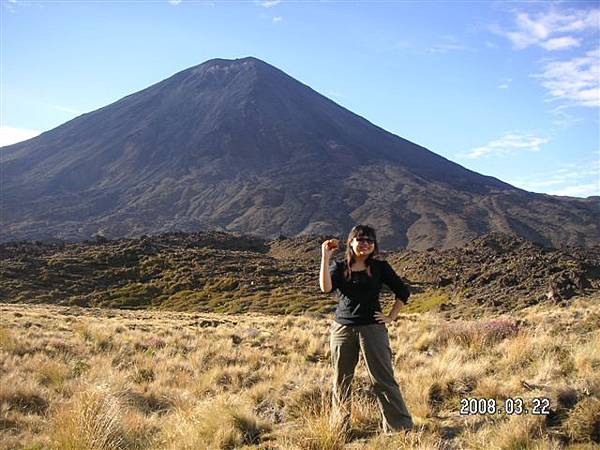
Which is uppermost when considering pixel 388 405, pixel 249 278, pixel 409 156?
pixel 409 156

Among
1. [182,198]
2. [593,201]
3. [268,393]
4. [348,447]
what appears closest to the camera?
[348,447]

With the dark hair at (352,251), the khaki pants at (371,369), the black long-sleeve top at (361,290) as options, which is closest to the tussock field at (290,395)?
the khaki pants at (371,369)

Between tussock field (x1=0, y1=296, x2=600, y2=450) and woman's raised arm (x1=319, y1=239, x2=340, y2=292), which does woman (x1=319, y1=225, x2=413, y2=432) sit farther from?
tussock field (x1=0, y1=296, x2=600, y2=450)

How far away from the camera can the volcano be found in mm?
118375

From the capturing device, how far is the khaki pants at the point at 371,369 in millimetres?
4547

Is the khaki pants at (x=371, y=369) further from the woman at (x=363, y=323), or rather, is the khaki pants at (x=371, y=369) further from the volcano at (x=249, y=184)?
the volcano at (x=249, y=184)

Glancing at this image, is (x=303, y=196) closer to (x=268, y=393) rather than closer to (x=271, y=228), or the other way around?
(x=271, y=228)

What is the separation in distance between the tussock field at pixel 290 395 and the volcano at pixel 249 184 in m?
102

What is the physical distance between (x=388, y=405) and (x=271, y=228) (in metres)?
115

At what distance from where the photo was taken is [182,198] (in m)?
134

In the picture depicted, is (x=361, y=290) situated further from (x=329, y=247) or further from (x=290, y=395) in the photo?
(x=290, y=395)

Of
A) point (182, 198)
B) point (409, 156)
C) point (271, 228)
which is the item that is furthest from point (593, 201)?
point (182, 198)

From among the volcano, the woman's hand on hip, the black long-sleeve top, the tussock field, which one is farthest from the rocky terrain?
the volcano

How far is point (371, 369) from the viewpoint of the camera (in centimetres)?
463
